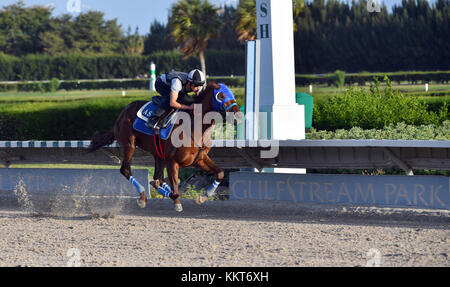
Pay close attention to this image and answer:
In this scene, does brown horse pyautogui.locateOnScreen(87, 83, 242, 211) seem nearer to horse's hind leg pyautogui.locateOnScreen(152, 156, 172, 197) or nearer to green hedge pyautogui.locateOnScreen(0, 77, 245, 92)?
horse's hind leg pyautogui.locateOnScreen(152, 156, 172, 197)

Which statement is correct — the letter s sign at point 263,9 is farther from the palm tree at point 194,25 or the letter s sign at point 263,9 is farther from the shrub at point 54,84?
the shrub at point 54,84

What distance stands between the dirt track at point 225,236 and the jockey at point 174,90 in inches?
49.2

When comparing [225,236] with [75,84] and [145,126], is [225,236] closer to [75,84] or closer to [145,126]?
[145,126]

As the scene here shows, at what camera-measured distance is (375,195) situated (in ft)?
25.8

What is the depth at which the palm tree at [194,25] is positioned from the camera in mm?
33750

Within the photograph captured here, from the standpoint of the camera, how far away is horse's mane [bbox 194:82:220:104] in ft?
24.0

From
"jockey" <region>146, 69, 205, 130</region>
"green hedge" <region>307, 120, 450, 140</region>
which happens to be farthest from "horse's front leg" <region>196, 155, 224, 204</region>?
"green hedge" <region>307, 120, 450, 140</region>

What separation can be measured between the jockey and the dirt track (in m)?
1.25

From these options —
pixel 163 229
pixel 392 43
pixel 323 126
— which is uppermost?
pixel 392 43

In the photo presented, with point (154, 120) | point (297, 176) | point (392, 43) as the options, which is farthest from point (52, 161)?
point (392, 43)

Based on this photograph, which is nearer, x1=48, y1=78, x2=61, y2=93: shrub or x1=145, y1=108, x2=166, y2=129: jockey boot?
x1=145, y1=108, x2=166, y2=129: jockey boot

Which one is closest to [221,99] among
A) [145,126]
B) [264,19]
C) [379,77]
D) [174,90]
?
[174,90]

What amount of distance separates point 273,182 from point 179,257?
2.99 metres
